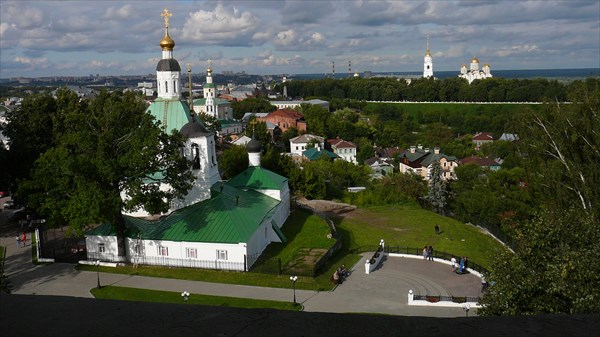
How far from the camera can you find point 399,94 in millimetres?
126750

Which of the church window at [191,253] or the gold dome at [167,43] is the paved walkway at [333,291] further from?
the gold dome at [167,43]

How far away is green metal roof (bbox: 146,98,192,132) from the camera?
2684cm

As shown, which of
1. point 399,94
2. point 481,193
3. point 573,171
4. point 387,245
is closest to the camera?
point 573,171

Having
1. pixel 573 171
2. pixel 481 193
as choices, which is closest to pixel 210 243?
pixel 573 171

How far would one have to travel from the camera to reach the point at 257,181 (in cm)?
2894

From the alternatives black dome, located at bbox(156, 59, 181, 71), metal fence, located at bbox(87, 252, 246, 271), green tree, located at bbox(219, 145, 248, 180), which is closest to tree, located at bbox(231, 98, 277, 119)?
green tree, located at bbox(219, 145, 248, 180)

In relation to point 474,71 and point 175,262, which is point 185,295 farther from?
point 474,71

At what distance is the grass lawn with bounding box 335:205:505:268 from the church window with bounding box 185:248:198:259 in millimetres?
9058

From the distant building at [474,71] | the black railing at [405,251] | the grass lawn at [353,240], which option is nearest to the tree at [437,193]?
the grass lawn at [353,240]

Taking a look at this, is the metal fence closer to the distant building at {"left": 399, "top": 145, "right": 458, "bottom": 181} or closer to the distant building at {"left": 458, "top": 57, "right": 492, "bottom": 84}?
the distant building at {"left": 399, "top": 145, "right": 458, "bottom": 181}

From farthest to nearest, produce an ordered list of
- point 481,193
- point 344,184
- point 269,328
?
point 344,184
point 481,193
point 269,328

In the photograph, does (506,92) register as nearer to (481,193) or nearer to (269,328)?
(481,193)

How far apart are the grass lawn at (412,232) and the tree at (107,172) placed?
37.2 ft

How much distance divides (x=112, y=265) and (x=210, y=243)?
4420 millimetres
